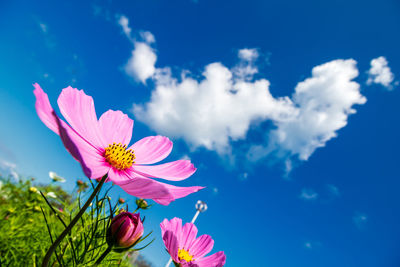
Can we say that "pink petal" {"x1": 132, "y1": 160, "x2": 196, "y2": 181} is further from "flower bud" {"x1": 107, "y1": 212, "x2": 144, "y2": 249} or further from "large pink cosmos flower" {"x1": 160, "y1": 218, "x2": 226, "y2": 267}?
"large pink cosmos flower" {"x1": 160, "y1": 218, "x2": 226, "y2": 267}

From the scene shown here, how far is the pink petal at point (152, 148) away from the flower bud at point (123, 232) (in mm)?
182

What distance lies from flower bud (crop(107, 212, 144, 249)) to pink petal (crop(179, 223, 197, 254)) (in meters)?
0.37

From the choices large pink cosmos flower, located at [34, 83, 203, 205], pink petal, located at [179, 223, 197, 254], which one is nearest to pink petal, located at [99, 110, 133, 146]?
large pink cosmos flower, located at [34, 83, 203, 205]

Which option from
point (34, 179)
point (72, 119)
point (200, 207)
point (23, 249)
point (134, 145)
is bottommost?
point (23, 249)

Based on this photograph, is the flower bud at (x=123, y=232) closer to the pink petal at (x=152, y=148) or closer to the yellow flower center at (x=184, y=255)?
the pink petal at (x=152, y=148)

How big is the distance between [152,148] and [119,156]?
13 centimetres

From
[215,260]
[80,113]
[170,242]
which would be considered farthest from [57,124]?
[215,260]

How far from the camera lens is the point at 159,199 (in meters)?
0.35

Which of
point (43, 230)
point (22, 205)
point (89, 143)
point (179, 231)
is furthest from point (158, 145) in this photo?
point (22, 205)

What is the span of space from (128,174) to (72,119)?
140 millimetres

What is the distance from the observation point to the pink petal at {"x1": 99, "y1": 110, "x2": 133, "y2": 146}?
55 cm

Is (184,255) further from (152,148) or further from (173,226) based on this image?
(152,148)

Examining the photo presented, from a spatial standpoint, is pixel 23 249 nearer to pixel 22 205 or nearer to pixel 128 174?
pixel 22 205

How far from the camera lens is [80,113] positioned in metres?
0.44
